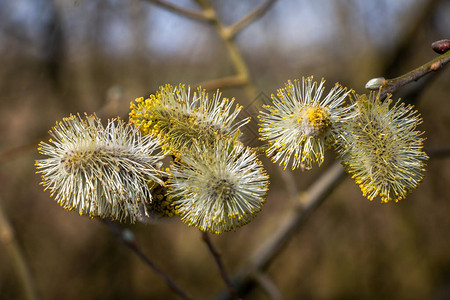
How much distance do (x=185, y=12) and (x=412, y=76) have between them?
1552 millimetres

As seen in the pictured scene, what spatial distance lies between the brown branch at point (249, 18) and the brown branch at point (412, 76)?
1457 millimetres

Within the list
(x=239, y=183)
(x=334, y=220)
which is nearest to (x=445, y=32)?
(x=334, y=220)

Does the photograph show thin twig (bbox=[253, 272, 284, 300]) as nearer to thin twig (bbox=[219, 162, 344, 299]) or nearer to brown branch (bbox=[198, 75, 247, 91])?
thin twig (bbox=[219, 162, 344, 299])

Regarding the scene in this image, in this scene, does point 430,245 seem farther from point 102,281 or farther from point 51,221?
point 51,221

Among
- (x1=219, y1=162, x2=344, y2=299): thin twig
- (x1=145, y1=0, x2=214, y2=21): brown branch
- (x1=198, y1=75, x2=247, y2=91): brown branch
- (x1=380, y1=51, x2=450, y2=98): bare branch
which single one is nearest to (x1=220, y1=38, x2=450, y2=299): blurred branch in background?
(x1=219, y1=162, x2=344, y2=299): thin twig

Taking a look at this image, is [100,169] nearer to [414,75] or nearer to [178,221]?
[414,75]

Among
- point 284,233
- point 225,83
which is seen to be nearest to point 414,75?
point 225,83

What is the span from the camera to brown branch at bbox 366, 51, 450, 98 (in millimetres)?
935

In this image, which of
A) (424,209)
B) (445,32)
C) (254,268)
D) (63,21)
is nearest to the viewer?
(254,268)

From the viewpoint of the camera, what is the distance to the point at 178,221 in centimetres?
386

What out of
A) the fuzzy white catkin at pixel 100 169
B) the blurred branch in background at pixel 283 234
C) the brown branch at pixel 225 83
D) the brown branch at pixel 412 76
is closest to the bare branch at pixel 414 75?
the brown branch at pixel 412 76

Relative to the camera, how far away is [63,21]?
3.58 m

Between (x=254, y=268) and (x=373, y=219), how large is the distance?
259 centimetres

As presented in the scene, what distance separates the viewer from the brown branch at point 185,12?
2.12 metres
